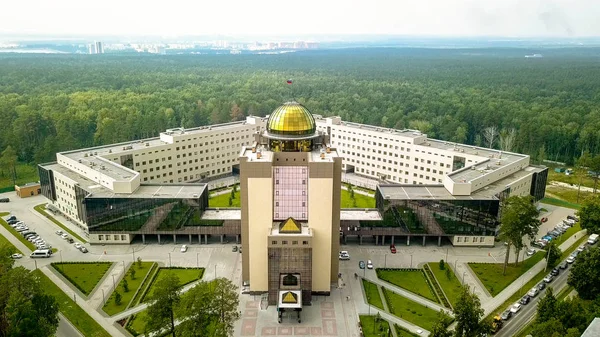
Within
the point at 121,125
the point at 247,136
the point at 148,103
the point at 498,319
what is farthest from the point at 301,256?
the point at 148,103

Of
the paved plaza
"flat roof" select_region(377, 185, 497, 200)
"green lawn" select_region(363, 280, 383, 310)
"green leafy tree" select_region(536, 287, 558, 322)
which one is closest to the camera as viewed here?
"green leafy tree" select_region(536, 287, 558, 322)

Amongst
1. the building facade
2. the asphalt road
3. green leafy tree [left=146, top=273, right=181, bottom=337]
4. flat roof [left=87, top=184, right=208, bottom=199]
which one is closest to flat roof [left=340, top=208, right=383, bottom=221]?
the building facade

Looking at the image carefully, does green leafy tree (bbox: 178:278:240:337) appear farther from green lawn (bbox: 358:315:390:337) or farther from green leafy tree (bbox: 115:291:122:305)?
green lawn (bbox: 358:315:390:337)

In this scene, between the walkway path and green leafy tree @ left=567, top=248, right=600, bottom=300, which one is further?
the walkway path

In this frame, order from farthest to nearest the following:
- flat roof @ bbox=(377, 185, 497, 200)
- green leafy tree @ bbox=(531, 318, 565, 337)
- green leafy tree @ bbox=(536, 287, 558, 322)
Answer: flat roof @ bbox=(377, 185, 497, 200)
green leafy tree @ bbox=(536, 287, 558, 322)
green leafy tree @ bbox=(531, 318, 565, 337)

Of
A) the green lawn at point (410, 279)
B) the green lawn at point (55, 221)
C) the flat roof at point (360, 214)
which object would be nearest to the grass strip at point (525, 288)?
the green lawn at point (410, 279)

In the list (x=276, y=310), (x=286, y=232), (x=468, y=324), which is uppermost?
(x=286, y=232)

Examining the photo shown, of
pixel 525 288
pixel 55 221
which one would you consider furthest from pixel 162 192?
pixel 525 288

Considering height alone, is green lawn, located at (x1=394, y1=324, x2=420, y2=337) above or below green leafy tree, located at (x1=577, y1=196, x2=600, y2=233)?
below

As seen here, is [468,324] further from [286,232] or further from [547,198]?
[547,198]
